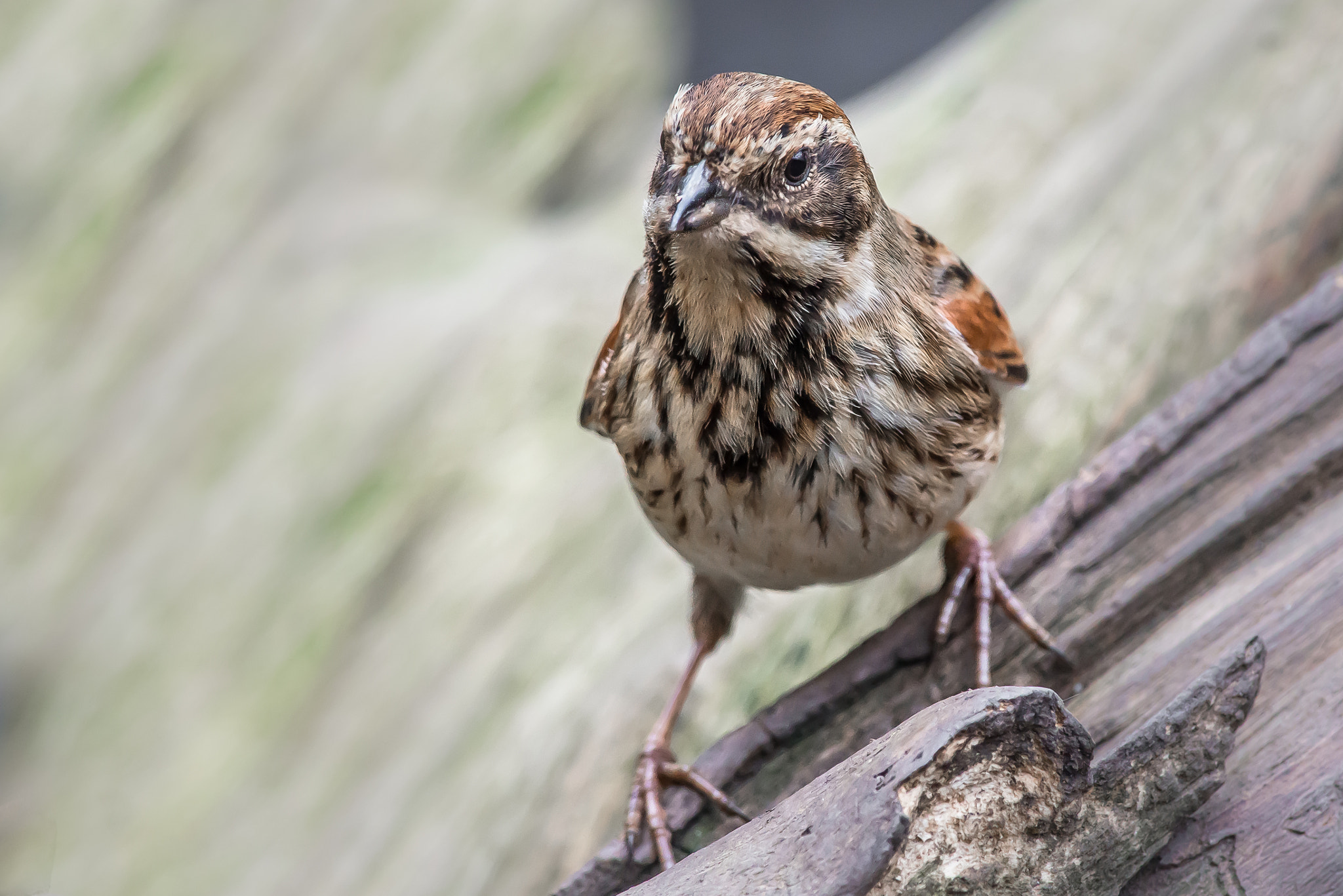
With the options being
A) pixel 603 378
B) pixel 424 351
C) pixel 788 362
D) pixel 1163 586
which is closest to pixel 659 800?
pixel 603 378

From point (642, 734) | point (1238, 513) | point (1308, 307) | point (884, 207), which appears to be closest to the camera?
point (884, 207)

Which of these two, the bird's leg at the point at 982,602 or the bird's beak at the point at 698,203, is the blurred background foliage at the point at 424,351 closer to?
the bird's leg at the point at 982,602

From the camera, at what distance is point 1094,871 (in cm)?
234

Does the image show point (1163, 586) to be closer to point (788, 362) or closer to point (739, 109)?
point (788, 362)

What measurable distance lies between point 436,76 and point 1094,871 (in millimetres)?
7797

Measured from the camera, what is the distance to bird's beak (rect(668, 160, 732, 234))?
94.8 inches

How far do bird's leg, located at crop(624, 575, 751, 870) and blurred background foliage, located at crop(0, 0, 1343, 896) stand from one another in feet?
1.78

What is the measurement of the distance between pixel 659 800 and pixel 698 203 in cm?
179

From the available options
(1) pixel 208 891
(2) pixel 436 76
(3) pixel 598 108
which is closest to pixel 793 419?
(1) pixel 208 891

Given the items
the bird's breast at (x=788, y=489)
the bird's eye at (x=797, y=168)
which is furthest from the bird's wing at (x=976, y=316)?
the bird's eye at (x=797, y=168)

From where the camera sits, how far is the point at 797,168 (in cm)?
258

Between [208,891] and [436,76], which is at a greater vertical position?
[436,76]

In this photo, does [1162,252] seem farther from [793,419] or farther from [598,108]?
[598,108]

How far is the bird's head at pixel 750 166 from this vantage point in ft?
8.08
